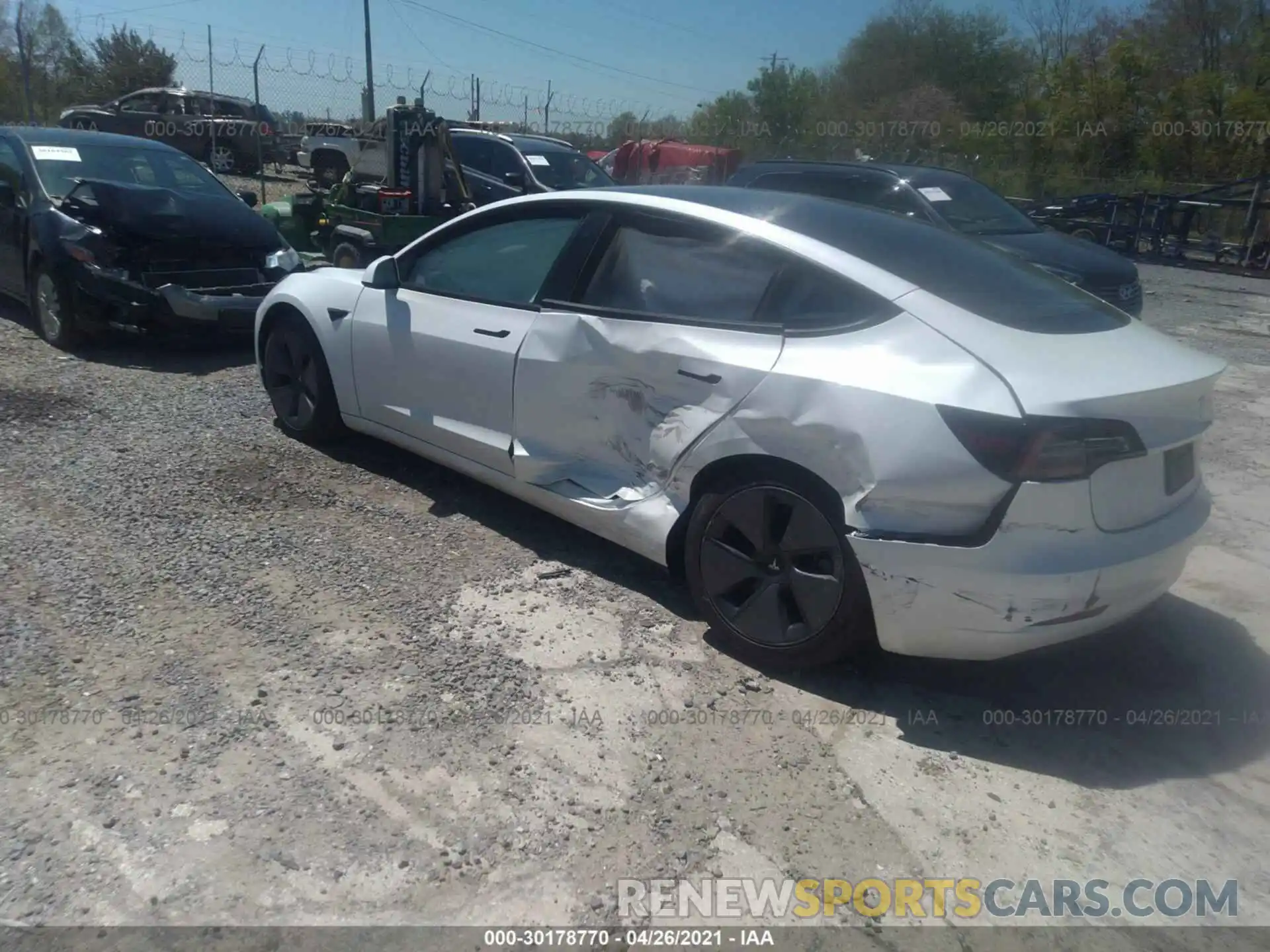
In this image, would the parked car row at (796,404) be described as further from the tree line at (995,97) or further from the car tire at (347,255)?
the tree line at (995,97)

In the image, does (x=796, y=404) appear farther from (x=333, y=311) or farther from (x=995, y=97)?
(x=995, y=97)

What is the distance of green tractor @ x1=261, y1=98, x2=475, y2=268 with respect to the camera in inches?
394

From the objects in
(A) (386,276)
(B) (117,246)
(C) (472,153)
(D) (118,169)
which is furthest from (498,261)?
(C) (472,153)

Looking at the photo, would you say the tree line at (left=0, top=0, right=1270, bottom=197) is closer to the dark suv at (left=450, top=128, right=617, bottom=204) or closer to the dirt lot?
the dark suv at (left=450, top=128, right=617, bottom=204)

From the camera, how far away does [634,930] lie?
2385mm

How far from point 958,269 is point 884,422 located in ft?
3.00

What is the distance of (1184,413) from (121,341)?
288 inches

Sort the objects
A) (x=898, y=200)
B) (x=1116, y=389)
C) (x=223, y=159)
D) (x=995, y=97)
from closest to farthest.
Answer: (x=1116, y=389) → (x=898, y=200) → (x=223, y=159) → (x=995, y=97)

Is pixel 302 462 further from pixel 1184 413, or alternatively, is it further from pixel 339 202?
pixel 339 202

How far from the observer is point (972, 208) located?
396 inches

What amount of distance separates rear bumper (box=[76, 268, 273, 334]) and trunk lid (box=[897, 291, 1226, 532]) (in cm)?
534

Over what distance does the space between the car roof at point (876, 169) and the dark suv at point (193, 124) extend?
14055mm

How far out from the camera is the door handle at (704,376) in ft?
11.4

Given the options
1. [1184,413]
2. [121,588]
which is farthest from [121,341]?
[1184,413]
